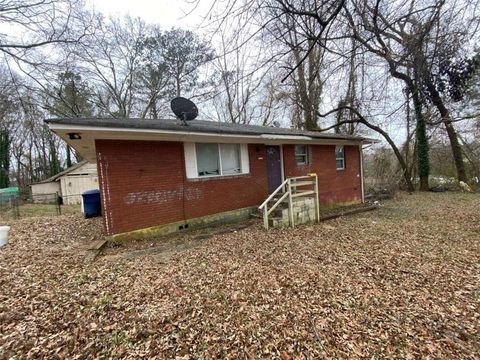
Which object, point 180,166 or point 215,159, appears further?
point 215,159

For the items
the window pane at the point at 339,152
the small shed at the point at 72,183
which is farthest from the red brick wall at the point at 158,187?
the small shed at the point at 72,183

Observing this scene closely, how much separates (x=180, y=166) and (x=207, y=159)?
100 cm

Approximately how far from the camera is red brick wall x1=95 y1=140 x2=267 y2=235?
588 centimetres

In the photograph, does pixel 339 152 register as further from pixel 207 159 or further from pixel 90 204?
pixel 90 204

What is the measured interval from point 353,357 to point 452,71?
26.6 ft

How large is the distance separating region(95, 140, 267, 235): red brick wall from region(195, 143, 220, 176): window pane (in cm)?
29

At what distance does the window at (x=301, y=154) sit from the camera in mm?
9995

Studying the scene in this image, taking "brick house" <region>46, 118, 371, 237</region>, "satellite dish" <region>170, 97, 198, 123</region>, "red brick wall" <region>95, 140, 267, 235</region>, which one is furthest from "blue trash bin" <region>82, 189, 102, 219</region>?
"satellite dish" <region>170, 97, 198, 123</region>

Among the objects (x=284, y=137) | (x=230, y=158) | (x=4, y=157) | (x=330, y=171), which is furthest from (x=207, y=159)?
(x=4, y=157)

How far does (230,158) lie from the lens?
323 inches

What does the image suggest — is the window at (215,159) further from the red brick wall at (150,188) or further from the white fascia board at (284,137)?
the white fascia board at (284,137)

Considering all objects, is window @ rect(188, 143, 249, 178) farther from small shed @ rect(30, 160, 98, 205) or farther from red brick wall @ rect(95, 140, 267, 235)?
small shed @ rect(30, 160, 98, 205)

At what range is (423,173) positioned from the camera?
1498 centimetres

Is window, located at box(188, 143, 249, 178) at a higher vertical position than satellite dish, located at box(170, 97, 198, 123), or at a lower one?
lower
